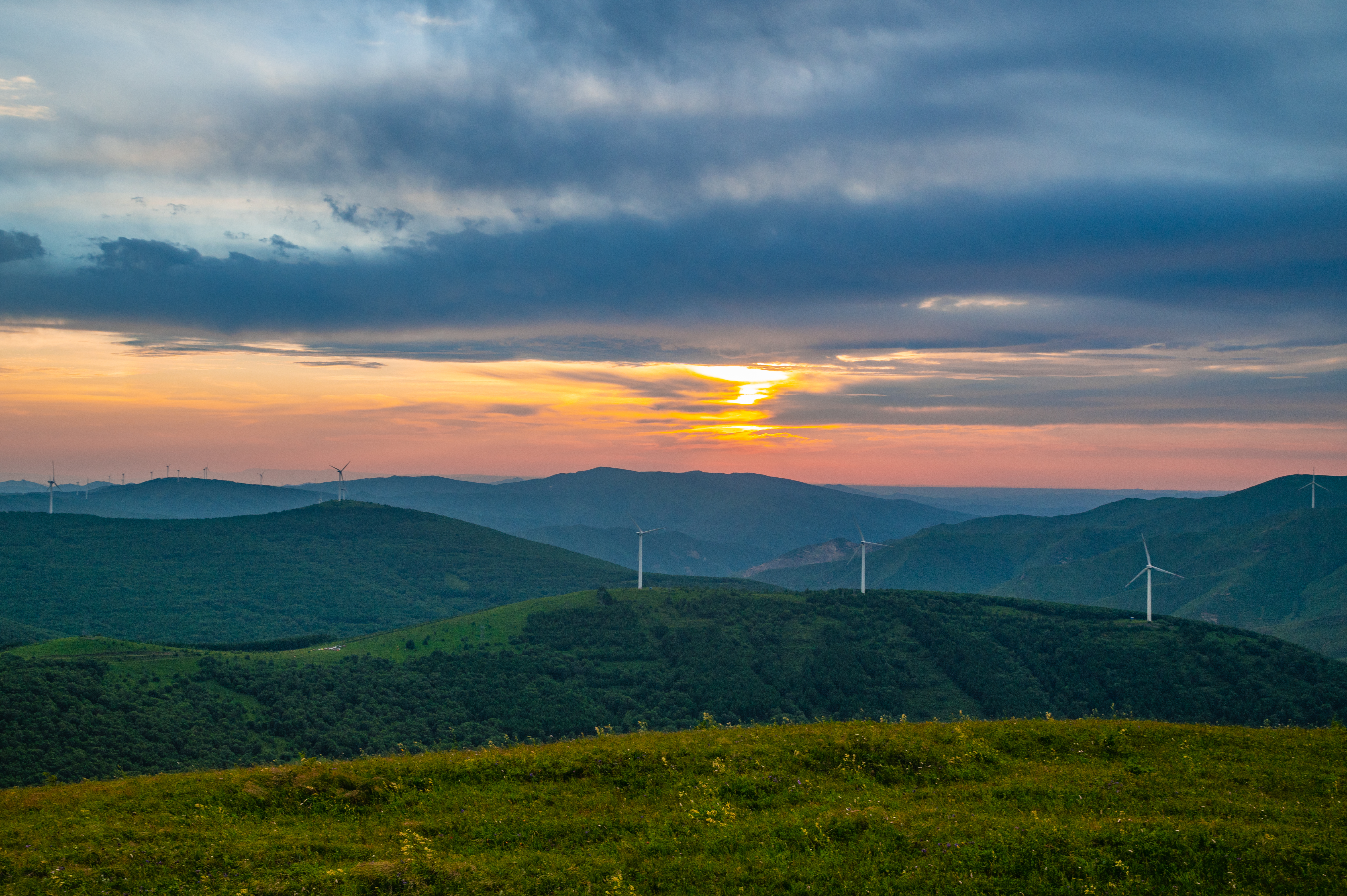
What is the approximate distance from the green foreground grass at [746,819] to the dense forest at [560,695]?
7804 centimetres

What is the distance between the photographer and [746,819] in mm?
24609

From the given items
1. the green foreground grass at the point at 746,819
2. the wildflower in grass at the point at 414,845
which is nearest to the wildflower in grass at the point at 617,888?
the green foreground grass at the point at 746,819

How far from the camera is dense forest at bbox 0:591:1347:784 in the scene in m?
104

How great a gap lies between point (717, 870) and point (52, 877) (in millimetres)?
17320

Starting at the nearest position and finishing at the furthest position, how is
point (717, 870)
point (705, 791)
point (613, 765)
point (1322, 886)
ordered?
point (1322, 886)
point (717, 870)
point (705, 791)
point (613, 765)

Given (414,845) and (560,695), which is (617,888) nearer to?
(414,845)

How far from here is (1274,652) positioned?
180 meters

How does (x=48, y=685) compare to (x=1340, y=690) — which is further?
(x=1340, y=690)

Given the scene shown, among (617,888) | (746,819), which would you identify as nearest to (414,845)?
(617,888)

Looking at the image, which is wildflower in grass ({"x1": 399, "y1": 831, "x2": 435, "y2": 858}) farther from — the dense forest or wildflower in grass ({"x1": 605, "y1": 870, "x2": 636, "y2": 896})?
the dense forest

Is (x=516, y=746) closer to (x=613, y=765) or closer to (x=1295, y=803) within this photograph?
(x=613, y=765)

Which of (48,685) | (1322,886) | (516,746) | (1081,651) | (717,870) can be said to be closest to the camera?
(1322,886)

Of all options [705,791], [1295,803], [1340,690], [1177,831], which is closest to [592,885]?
[705,791]

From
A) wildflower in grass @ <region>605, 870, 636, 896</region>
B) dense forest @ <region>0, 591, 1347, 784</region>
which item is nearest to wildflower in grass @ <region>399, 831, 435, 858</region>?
wildflower in grass @ <region>605, 870, 636, 896</region>
